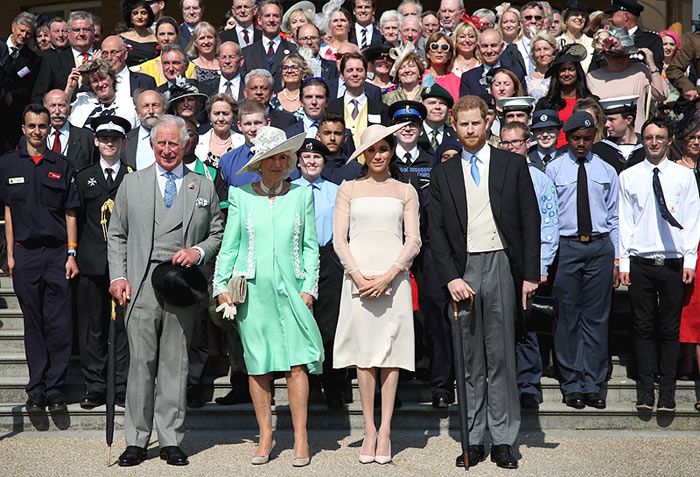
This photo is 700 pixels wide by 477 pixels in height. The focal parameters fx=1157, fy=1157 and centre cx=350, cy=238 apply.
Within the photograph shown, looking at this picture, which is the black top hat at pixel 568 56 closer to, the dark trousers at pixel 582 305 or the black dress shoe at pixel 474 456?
the dark trousers at pixel 582 305

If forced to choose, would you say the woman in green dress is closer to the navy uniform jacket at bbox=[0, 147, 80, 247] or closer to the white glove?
the white glove

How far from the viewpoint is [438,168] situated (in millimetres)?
7516

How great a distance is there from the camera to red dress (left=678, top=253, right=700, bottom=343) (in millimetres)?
8422

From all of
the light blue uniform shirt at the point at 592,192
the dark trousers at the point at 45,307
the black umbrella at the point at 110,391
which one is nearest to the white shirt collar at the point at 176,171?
the black umbrella at the point at 110,391

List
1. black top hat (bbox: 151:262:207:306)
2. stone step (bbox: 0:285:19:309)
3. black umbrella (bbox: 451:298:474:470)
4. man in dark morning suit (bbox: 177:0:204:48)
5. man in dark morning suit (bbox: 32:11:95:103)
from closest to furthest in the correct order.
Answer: black umbrella (bbox: 451:298:474:470) < black top hat (bbox: 151:262:207:306) < stone step (bbox: 0:285:19:309) < man in dark morning suit (bbox: 32:11:95:103) < man in dark morning suit (bbox: 177:0:204:48)

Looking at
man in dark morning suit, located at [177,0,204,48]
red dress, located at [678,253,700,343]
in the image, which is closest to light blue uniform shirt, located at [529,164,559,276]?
red dress, located at [678,253,700,343]

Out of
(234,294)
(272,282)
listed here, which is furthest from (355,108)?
(234,294)

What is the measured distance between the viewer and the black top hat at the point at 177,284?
7.23 metres

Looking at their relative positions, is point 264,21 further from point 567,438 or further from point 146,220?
point 567,438

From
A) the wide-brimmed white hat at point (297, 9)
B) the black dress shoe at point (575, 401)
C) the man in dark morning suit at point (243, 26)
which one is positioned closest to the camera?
the black dress shoe at point (575, 401)

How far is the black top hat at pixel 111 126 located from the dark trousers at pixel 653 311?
3.93 m

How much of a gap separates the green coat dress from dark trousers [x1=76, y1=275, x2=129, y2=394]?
1359 mm

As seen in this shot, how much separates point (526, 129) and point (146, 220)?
9.81ft

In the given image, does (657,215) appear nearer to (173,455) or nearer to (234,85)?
(173,455)
